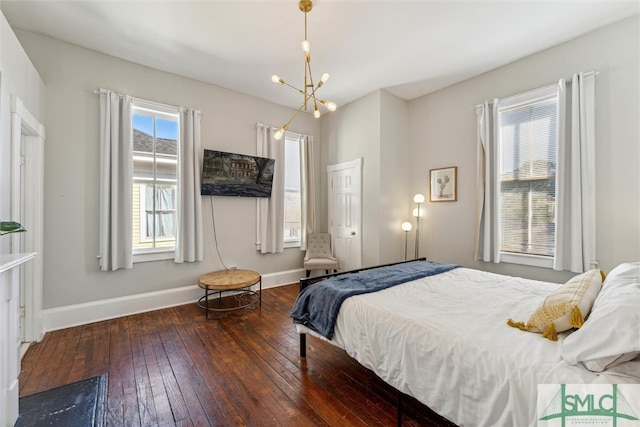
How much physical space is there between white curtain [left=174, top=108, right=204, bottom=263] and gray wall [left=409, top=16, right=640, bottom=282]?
11.5 feet

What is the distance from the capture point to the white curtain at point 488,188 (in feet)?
11.1

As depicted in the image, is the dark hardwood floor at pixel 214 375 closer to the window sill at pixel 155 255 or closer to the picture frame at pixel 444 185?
the window sill at pixel 155 255

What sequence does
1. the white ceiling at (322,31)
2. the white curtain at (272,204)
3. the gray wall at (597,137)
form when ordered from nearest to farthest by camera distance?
the white ceiling at (322,31) < the gray wall at (597,137) < the white curtain at (272,204)

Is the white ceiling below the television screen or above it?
above

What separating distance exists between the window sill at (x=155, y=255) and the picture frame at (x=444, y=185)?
3985mm

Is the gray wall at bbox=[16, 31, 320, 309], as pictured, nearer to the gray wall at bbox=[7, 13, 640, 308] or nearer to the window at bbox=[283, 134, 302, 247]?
the gray wall at bbox=[7, 13, 640, 308]

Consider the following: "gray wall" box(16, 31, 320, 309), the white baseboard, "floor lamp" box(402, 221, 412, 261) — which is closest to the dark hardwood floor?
the white baseboard

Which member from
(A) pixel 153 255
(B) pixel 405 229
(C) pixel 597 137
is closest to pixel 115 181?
(A) pixel 153 255

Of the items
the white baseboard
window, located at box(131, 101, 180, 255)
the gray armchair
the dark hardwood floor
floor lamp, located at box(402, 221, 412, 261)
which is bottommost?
the dark hardwood floor

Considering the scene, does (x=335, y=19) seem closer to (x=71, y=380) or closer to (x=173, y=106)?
(x=173, y=106)

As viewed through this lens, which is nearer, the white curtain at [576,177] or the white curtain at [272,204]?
the white curtain at [576,177]

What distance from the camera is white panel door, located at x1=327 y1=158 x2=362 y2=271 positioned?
444 centimetres

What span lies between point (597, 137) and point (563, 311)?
2.51m

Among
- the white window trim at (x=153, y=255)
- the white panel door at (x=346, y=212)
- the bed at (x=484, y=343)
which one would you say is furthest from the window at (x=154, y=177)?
the white panel door at (x=346, y=212)
